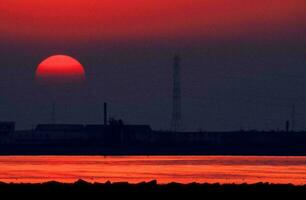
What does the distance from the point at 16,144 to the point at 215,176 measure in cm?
9984

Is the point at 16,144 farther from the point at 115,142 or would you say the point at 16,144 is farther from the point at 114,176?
the point at 114,176
